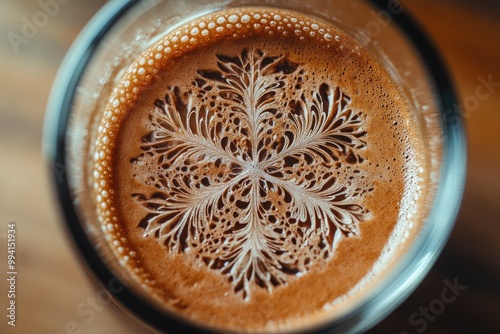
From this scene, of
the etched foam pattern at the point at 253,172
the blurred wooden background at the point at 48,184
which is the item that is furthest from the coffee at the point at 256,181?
the blurred wooden background at the point at 48,184

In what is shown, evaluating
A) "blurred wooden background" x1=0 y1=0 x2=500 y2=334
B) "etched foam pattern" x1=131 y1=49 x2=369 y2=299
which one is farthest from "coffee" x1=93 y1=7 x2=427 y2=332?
"blurred wooden background" x1=0 y1=0 x2=500 y2=334

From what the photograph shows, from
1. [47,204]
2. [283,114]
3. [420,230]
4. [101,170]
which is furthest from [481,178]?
[47,204]

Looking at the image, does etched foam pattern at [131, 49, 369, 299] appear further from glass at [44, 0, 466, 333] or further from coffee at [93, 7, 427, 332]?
glass at [44, 0, 466, 333]

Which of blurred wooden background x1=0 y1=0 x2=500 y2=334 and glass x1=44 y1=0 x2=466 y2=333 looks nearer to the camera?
glass x1=44 y1=0 x2=466 y2=333

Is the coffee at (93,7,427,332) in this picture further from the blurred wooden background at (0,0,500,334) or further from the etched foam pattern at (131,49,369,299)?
the blurred wooden background at (0,0,500,334)

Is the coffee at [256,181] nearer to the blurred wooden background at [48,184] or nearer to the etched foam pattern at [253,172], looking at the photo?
the etched foam pattern at [253,172]

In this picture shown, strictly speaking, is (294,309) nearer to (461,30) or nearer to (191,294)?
(191,294)
